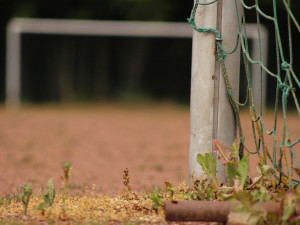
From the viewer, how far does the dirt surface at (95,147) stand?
19.6 feet

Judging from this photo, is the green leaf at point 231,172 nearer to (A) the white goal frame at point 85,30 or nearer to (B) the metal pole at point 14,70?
(B) the metal pole at point 14,70

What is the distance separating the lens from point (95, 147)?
29.5 feet

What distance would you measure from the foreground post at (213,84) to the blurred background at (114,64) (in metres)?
13.9

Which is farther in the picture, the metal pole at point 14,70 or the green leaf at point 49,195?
the metal pole at point 14,70

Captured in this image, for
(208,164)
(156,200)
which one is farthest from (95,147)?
(156,200)

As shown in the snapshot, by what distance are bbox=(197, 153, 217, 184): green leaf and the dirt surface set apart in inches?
20.2

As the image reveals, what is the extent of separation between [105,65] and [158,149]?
35.9 feet

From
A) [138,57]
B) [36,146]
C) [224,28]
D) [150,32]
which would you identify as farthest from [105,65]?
[224,28]

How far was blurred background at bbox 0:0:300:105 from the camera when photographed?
18562mm

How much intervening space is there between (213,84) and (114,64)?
1551 centimetres

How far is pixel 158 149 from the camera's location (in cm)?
884

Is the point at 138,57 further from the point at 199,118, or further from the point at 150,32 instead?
the point at 199,118

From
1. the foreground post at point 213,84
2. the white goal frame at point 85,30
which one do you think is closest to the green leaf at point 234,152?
the foreground post at point 213,84

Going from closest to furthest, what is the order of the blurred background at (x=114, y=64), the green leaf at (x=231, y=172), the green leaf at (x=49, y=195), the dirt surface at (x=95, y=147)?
the green leaf at (x=49, y=195) → the green leaf at (x=231, y=172) → the dirt surface at (x=95, y=147) → the blurred background at (x=114, y=64)
